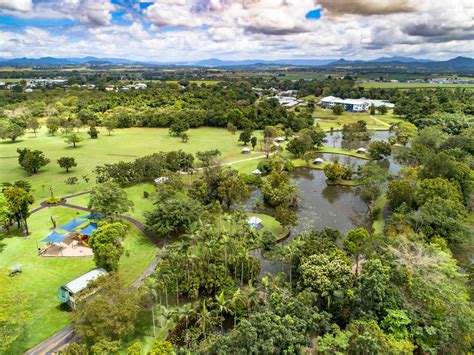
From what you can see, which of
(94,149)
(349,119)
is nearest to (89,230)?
(94,149)

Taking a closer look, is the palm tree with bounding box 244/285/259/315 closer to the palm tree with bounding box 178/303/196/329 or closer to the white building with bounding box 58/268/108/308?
the palm tree with bounding box 178/303/196/329

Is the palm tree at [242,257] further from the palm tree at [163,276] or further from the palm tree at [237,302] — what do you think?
the palm tree at [163,276]

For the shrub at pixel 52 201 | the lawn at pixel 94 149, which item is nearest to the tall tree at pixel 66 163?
the lawn at pixel 94 149

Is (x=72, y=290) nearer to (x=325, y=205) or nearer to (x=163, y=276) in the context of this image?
(x=163, y=276)

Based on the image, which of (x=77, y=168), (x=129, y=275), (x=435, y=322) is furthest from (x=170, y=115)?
(x=435, y=322)

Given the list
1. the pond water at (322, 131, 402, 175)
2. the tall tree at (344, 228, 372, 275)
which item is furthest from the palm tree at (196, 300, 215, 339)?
the pond water at (322, 131, 402, 175)

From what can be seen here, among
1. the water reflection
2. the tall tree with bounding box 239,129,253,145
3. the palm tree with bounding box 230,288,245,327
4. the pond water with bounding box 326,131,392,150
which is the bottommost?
the water reflection

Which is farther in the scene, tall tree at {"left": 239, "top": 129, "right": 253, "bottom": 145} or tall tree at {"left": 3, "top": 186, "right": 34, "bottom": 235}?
tall tree at {"left": 239, "top": 129, "right": 253, "bottom": 145}
